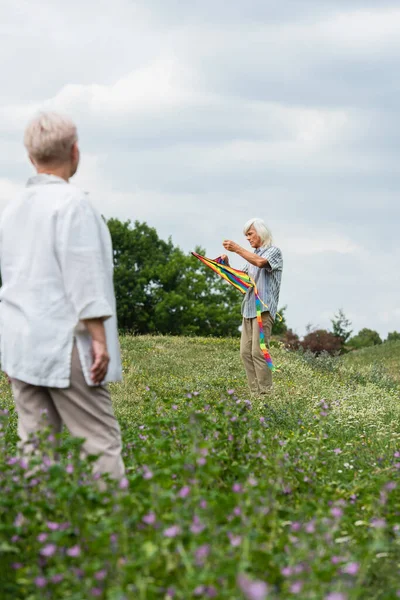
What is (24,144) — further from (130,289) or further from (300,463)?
(130,289)

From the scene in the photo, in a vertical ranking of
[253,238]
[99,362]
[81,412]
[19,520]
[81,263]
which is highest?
[253,238]

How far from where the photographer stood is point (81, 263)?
377cm

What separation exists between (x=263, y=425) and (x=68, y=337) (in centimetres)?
330

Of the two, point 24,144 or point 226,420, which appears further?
point 226,420

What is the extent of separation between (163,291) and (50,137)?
34726 millimetres

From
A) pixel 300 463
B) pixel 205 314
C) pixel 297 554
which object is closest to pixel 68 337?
pixel 297 554

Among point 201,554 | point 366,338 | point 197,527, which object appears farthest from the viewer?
point 366,338

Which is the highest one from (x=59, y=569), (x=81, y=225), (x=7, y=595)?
(x=81, y=225)

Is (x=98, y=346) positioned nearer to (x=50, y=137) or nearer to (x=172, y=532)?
(x=50, y=137)

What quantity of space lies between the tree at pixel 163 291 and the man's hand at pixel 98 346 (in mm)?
33345

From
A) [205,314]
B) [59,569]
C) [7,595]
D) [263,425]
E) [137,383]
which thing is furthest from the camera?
[205,314]

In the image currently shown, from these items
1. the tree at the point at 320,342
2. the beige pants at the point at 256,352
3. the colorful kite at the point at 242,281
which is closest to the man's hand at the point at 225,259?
the colorful kite at the point at 242,281

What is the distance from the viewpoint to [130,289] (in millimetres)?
38938

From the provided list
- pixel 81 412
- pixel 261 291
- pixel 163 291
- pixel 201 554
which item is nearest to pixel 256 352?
pixel 261 291
